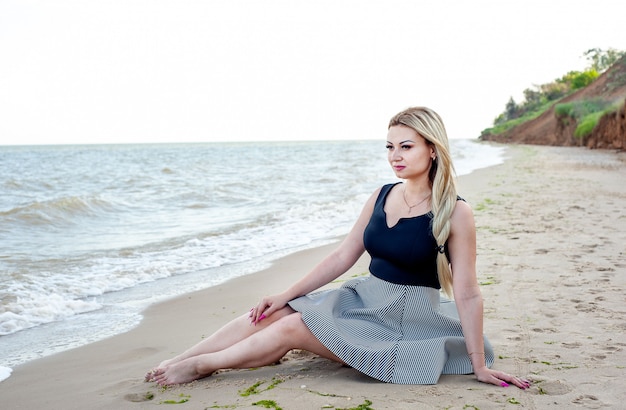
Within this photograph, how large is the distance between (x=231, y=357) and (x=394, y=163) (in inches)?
51.7

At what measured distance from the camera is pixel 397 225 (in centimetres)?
308

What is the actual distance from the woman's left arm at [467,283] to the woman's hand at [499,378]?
17 millimetres

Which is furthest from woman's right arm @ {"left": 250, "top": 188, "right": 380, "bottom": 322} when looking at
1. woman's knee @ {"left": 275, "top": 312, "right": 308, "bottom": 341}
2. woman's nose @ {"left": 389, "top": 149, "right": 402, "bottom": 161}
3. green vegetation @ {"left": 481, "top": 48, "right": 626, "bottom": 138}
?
green vegetation @ {"left": 481, "top": 48, "right": 626, "bottom": 138}

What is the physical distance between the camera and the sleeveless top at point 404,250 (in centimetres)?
301

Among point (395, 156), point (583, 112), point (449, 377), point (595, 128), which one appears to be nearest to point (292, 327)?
point (449, 377)

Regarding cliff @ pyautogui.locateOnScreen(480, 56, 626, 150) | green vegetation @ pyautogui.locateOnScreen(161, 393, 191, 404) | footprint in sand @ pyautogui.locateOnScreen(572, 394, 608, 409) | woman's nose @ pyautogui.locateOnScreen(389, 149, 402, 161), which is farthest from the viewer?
cliff @ pyautogui.locateOnScreen(480, 56, 626, 150)

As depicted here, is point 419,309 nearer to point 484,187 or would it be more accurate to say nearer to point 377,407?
point 377,407

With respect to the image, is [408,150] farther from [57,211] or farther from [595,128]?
[595,128]

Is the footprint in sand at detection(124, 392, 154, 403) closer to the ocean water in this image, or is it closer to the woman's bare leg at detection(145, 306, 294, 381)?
the woman's bare leg at detection(145, 306, 294, 381)

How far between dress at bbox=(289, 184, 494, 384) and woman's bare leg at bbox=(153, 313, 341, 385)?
9 centimetres

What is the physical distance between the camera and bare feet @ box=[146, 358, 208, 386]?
309 cm

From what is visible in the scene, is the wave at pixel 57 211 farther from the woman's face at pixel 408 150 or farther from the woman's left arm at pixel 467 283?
the woman's left arm at pixel 467 283

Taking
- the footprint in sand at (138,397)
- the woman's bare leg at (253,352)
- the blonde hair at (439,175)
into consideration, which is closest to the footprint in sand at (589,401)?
the blonde hair at (439,175)

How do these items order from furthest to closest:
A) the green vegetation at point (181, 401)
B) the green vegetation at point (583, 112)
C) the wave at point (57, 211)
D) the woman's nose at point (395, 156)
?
the green vegetation at point (583, 112), the wave at point (57, 211), the woman's nose at point (395, 156), the green vegetation at point (181, 401)
